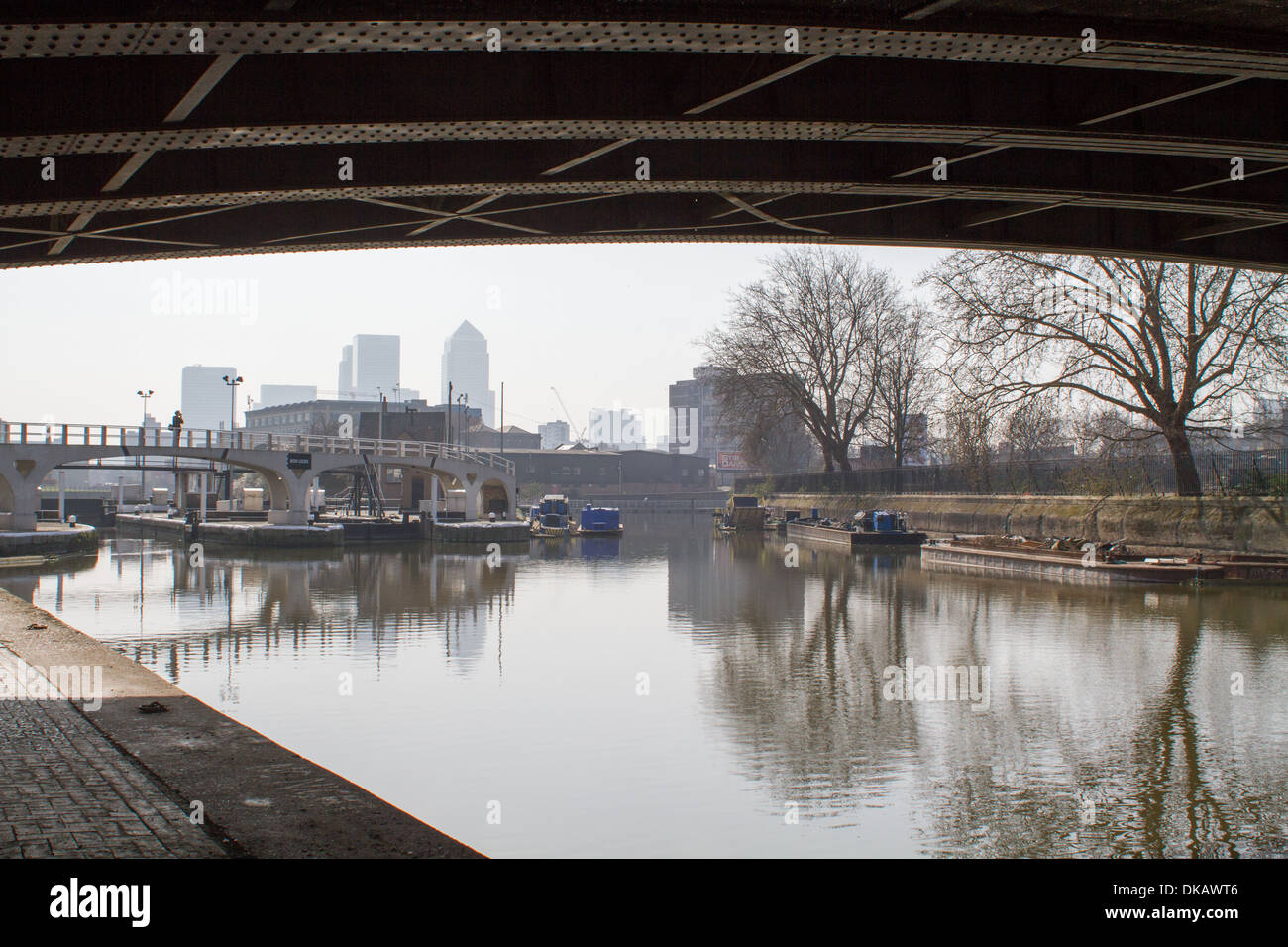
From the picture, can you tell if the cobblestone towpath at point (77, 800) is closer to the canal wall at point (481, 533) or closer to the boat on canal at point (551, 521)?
the canal wall at point (481, 533)

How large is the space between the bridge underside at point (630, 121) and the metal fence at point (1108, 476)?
914 inches

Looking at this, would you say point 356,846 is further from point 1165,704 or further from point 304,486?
point 304,486

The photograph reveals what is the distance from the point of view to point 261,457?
53281 millimetres

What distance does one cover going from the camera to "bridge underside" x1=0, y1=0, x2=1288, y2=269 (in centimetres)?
716

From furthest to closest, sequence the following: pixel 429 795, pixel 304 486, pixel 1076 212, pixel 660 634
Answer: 1. pixel 304 486
2. pixel 660 634
3. pixel 1076 212
4. pixel 429 795

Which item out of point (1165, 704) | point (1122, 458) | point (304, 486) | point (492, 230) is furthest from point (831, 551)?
point (492, 230)

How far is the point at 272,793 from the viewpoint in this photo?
305 inches

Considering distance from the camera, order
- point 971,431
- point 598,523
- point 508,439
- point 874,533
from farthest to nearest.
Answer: point 508,439
point 598,523
point 874,533
point 971,431

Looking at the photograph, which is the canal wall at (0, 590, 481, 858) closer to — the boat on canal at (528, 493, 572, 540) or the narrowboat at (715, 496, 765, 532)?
the boat on canal at (528, 493, 572, 540)

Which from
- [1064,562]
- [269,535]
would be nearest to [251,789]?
[1064,562]

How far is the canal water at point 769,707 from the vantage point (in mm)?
9531

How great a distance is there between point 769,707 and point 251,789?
26.8ft

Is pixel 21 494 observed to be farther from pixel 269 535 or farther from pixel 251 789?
pixel 251 789

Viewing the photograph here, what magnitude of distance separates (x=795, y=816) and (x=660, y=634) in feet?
39.3
